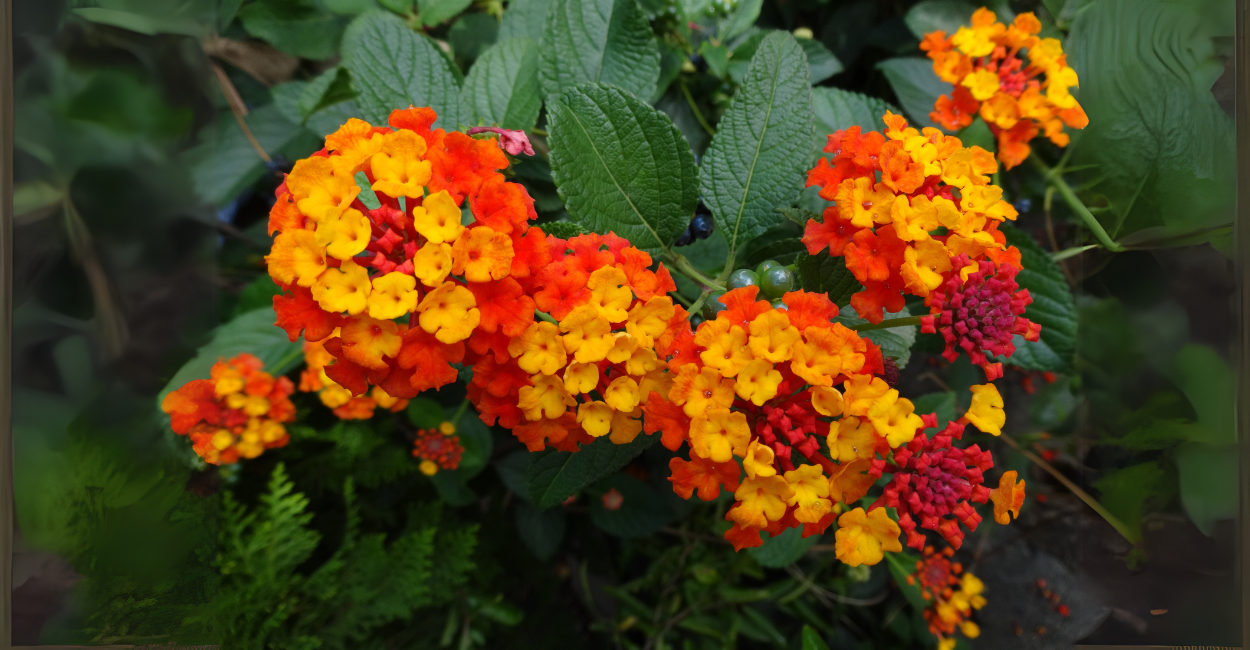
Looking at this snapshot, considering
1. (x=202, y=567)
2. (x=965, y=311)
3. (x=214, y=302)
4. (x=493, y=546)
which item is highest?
(x=965, y=311)

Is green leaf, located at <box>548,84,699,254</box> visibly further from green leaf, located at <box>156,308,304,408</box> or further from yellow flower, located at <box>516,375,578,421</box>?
green leaf, located at <box>156,308,304,408</box>

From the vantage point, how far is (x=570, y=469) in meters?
0.73

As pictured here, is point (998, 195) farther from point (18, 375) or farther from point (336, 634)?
point (336, 634)

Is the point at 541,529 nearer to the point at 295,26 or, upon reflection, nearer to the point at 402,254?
the point at 402,254

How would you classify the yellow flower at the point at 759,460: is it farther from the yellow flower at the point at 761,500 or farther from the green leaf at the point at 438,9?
the green leaf at the point at 438,9

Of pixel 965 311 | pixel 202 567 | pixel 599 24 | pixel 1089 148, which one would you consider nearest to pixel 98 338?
pixel 202 567

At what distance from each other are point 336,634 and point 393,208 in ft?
2.68

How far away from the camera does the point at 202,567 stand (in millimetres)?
827

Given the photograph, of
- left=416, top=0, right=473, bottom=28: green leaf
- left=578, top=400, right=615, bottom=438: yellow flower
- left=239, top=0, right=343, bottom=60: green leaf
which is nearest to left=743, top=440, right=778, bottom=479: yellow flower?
left=578, top=400, right=615, bottom=438: yellow flower

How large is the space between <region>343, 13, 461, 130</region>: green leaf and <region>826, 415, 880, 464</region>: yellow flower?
612mm

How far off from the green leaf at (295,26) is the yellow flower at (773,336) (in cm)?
97

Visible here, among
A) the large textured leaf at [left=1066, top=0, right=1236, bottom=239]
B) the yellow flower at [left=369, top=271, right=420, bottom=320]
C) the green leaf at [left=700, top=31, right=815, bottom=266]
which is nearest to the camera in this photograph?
the yellow flower at [left=369, top=271, right=420, bottom=320]

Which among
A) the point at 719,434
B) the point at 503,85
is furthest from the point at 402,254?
the point at 503,85

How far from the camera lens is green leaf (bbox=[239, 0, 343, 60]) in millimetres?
1054
